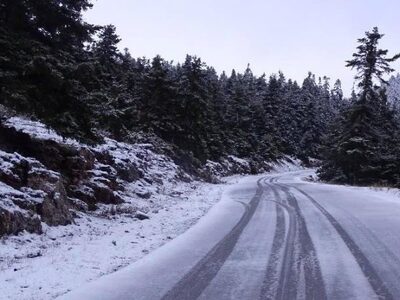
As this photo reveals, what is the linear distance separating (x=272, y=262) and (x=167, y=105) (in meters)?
30.4

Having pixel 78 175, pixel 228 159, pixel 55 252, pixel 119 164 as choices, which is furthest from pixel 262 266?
pixel 228 159

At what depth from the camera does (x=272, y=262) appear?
8484mm

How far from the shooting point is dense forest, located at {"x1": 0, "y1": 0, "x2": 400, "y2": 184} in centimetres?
1062

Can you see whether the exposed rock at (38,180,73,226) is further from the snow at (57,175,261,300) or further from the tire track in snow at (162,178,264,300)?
the tire track in snow at (162,178,264,300)

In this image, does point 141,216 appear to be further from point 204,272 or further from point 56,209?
point 204,272

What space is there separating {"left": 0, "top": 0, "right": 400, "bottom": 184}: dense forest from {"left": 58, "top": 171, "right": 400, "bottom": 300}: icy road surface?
429cm

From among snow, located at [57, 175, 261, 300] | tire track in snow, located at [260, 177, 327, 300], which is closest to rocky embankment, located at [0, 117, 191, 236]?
snow, located at [57, 175, 261, 300]

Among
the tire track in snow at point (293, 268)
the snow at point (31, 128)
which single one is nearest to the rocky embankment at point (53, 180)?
the snow at point (31, 128)

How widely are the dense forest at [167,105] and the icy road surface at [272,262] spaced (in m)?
4.29

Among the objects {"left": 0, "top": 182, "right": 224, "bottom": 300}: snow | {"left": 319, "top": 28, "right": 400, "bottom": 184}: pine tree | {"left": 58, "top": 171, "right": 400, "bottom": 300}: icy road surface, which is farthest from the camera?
{"left": 319, "top": 28, "right": 400, "bottom": 184}: pine tree

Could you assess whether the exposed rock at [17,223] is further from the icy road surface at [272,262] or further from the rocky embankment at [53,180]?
the icy road surface at [272,262]

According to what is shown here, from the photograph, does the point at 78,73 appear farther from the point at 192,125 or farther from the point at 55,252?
the point at 192,125

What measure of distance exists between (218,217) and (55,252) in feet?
21.4

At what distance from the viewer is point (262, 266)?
8.22 m
